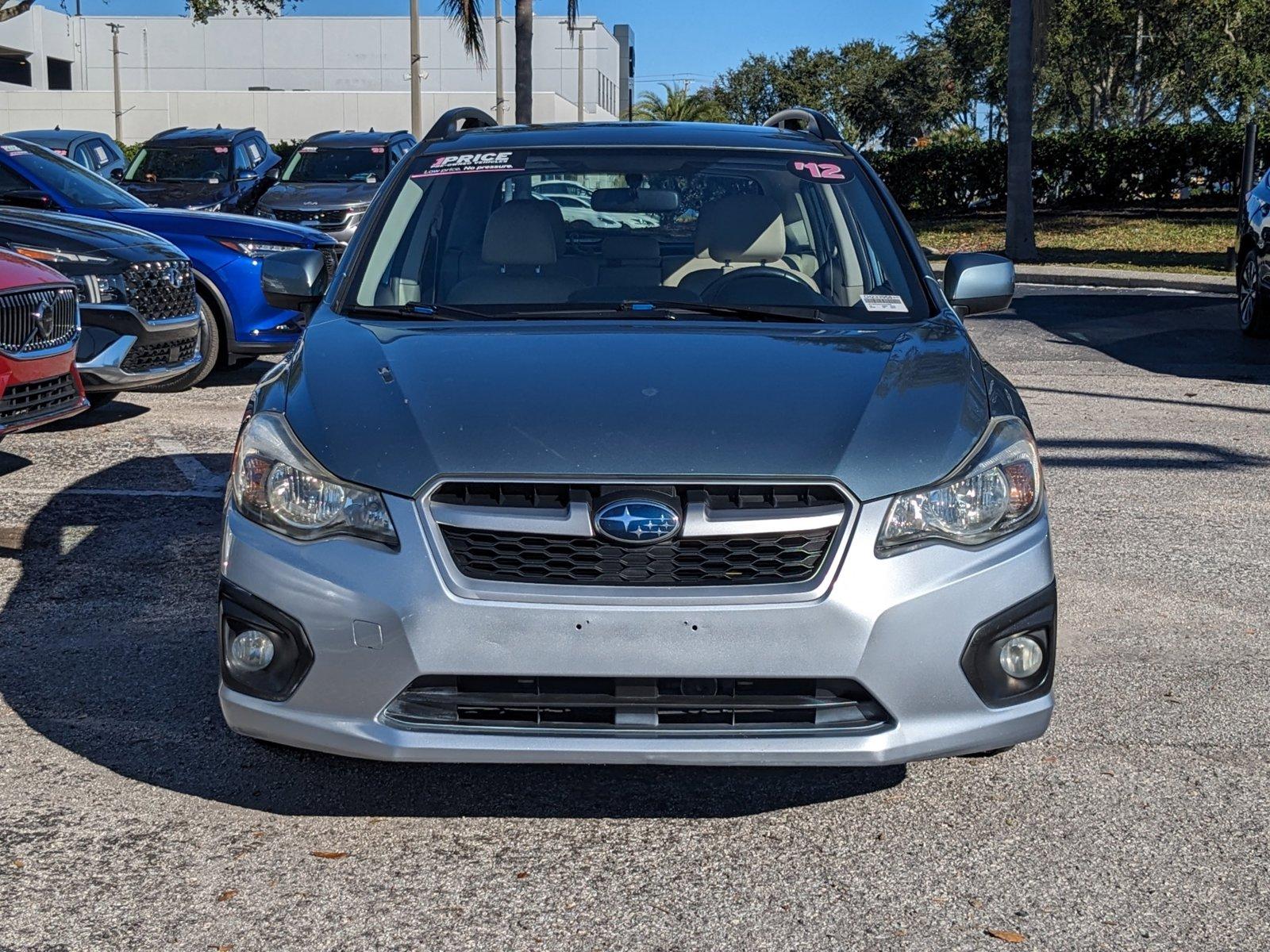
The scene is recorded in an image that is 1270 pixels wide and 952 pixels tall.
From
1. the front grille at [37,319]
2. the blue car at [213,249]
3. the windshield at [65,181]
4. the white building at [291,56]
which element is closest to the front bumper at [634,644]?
the front grille at [37,319]

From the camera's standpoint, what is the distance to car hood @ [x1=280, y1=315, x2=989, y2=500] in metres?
3.31

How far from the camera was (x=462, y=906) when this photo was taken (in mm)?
3205

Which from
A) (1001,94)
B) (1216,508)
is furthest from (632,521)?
(1001,94)

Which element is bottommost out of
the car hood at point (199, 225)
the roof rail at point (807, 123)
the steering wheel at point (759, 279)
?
the steering wheel at point (759, 279)

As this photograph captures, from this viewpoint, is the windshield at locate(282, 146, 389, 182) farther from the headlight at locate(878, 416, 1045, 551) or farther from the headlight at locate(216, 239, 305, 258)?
the headlight at locate(878, 416, 1045, 551)

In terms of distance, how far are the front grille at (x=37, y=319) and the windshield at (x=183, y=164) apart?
1246 centimetres

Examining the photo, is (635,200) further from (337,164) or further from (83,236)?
(337,164)

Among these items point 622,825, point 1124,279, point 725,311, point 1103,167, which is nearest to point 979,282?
point 725,311

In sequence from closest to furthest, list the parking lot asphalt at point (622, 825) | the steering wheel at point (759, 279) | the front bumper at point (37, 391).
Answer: the parking lot asphalt at point (622, 825) → the steering wheel at point (759, 279) → the front bumper at point (37, 391)

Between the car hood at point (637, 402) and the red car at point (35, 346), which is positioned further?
the red car at point (35, 346)

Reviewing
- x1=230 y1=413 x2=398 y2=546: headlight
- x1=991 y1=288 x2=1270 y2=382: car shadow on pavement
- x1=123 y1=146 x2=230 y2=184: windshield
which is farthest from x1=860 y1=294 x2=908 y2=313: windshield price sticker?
x1=123 y1=146 x2=230 y2=184: windshield

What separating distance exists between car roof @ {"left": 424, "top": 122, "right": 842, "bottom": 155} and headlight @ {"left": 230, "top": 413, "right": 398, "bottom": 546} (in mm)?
1833

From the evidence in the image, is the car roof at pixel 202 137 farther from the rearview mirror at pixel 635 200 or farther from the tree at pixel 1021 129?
the rearview mirror at pixel 635 200

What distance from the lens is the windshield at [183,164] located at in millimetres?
19438
